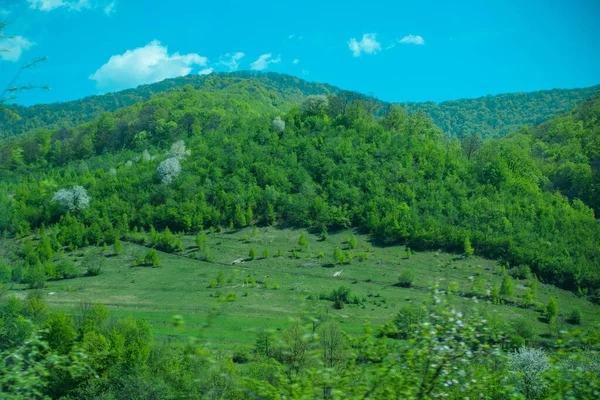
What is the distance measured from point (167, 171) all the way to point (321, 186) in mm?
33317

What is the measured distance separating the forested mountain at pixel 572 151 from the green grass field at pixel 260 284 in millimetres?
32104

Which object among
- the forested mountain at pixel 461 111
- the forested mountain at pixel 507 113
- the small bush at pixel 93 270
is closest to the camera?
the small bush at pixel 93 270

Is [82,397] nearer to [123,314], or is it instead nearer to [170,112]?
[123,314]

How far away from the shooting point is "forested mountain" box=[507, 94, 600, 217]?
267ft

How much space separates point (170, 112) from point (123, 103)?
80929 mm

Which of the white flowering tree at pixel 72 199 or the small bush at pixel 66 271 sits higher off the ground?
the white flowering tree at pixel 72 199

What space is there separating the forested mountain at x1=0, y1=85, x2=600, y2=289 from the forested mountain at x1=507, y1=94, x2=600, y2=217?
14.0ft

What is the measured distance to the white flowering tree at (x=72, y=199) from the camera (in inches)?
3442

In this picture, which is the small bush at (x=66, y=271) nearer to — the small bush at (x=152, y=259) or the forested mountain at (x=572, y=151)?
the small bush at (x=152, y=259)

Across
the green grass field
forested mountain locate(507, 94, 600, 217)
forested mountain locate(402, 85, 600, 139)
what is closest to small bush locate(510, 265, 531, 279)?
the green grass field

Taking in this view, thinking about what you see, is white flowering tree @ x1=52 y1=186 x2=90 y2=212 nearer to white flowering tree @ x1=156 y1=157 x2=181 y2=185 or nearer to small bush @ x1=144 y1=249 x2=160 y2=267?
white flowering tree @ x1=156 y1=157 x2=181 y2=185

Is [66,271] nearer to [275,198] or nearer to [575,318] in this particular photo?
[275,198]

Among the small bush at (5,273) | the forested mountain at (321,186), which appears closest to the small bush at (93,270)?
the forested mountain at (321,186)

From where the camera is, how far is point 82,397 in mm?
25359
